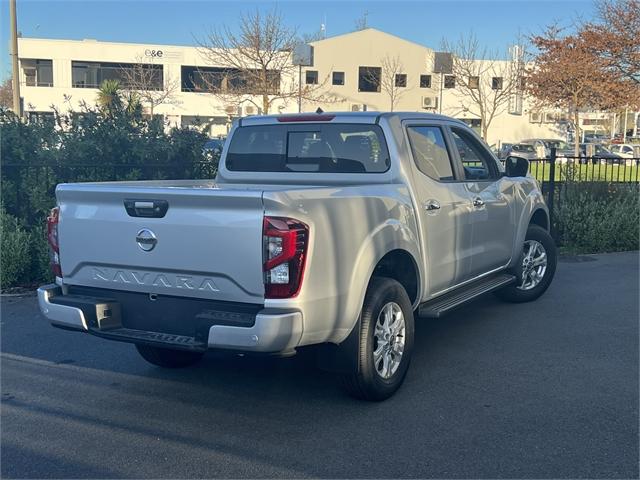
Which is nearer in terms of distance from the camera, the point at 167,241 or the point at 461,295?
the point at 167,241

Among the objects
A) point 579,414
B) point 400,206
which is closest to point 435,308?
point 400,206

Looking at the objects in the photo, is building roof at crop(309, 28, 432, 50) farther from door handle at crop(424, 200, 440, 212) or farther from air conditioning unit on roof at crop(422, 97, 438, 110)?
door handle at crop(424, 200, 440, 212)

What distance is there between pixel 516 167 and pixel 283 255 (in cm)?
369

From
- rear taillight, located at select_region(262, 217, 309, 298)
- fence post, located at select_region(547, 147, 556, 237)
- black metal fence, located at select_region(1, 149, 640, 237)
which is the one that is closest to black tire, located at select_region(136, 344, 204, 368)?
rear taillight, located at select_region(262, 217, 309, 298)

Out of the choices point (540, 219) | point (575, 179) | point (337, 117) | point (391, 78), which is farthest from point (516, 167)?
point (391, 78)

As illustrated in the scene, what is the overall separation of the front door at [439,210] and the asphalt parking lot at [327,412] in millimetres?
691

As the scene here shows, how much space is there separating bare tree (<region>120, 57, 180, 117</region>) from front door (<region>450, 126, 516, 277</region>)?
3730 cm

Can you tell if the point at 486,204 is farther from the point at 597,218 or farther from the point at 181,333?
the point at 597,218

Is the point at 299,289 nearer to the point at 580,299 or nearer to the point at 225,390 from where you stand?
the point at 225,390

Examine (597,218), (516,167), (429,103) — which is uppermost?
(429,103)

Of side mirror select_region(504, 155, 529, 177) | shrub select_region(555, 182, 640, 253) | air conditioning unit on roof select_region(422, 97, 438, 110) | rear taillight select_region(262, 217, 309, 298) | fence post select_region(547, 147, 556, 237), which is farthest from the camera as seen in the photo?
air conditioning unit on roof select_region(422, 97, 438, 110)

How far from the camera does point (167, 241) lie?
3980 mm

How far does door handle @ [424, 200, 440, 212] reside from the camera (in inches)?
203

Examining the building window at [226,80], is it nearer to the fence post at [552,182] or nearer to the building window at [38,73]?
the building window at [38,73]
